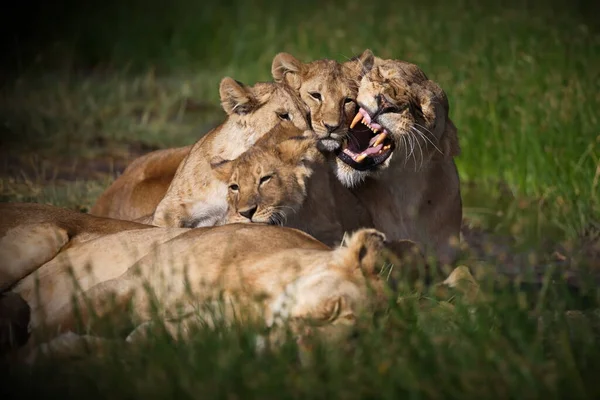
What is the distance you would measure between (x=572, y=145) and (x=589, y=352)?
3.43m

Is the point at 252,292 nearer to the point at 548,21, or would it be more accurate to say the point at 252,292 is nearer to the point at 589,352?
the point at 589,352

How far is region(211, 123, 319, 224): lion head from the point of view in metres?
4.44

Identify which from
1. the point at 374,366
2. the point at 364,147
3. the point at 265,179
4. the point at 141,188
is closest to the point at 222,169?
the point at 265,179

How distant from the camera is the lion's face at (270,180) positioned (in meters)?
4.44

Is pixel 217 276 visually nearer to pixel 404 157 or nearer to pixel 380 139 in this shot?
pixel 380 139

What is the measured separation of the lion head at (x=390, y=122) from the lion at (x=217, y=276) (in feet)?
3.01

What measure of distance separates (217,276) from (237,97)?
62.0 inches

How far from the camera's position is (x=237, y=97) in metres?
5.21

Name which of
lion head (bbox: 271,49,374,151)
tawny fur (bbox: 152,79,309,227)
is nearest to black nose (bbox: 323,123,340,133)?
lion head (bbox: 271,49,374,151)

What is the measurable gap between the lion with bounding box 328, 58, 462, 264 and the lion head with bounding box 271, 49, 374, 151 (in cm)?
6

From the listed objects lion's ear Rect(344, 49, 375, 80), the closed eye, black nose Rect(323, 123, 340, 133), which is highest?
lion's ear Rect(344, 49, 375, 80)

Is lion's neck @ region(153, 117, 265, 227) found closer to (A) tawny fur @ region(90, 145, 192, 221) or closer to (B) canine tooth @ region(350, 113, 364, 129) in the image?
(B) canine tooth @ region(350, 113, 364, 129)

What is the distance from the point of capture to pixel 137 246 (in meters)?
4.23

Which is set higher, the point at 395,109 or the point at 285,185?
the point at 395,109
